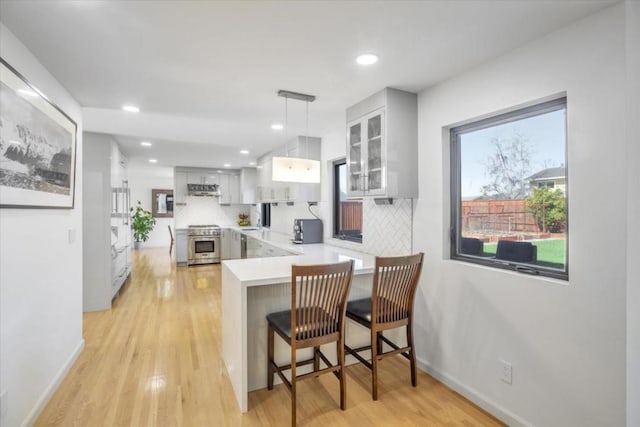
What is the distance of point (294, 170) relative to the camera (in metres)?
2.91

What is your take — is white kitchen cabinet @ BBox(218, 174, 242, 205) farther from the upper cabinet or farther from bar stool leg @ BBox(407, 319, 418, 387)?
bar stool leg @ BBox(407, 319, 418, 387)

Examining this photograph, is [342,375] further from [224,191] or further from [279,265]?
[224,191]

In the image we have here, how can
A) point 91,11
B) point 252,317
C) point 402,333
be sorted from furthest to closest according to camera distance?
point 402,333 → point 252,317 → point 91,11

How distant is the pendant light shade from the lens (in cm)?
285

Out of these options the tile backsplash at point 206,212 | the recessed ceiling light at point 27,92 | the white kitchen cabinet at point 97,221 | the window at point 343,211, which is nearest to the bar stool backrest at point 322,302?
the window at point 343,211

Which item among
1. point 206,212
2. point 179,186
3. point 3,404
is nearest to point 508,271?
point 3,404

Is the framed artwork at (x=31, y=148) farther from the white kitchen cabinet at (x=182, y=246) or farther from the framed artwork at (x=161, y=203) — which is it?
the framed artwork at (x=161, y=203)

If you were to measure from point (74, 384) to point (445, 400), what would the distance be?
2.80 metres

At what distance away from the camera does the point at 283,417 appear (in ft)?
6.95

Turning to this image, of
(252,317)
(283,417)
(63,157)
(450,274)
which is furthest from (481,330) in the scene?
(63,157)

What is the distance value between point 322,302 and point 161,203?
33.7 ft

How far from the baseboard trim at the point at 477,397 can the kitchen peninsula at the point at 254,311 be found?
609 mm

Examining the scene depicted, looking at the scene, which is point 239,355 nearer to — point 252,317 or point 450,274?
point 252,317

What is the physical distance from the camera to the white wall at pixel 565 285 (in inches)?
62.1
